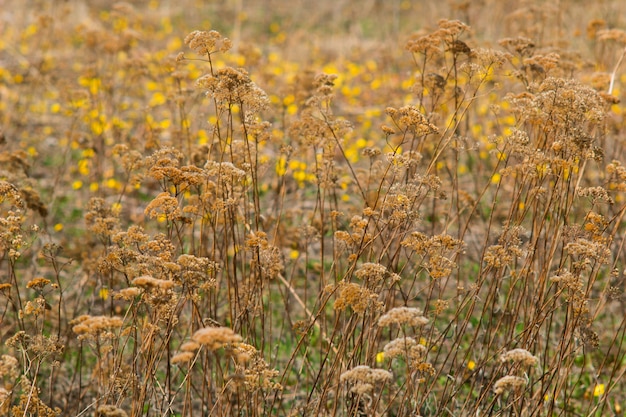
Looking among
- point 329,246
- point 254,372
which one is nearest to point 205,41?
point 254,372

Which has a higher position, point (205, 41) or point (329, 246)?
point (205, 41)

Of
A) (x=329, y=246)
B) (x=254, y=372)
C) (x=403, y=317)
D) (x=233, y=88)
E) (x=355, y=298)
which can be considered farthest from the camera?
(x=329, y=246)

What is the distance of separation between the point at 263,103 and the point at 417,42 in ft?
2.98

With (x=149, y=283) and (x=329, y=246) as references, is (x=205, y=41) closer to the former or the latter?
(x=149, y=283)

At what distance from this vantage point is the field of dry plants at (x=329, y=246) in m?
2.63

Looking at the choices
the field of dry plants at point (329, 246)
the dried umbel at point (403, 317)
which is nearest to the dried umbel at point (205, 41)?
the field of dry plants at point (329, 246)

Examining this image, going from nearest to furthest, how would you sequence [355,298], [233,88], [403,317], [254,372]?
[403,317] → [355,298] → [254,372] → [233,88]

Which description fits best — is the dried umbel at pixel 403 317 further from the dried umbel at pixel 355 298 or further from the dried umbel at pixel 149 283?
the dried umbel at pixel 149 283

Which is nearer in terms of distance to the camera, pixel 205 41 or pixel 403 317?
pixel 403 317

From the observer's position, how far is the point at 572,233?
8.86ft

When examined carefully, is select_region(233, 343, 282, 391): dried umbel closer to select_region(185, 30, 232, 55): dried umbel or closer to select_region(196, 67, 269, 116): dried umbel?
select_region(196, 67, 269, 116): dried umbel

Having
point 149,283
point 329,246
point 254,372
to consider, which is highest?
point 149,283

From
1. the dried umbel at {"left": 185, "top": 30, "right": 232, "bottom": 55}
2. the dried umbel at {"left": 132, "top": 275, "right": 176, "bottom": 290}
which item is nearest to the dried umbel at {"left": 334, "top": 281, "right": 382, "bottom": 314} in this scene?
the dried umbel at {"left": 132, "top": 275, "right": 176, "bottom": 290}

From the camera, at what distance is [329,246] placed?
5.48m
